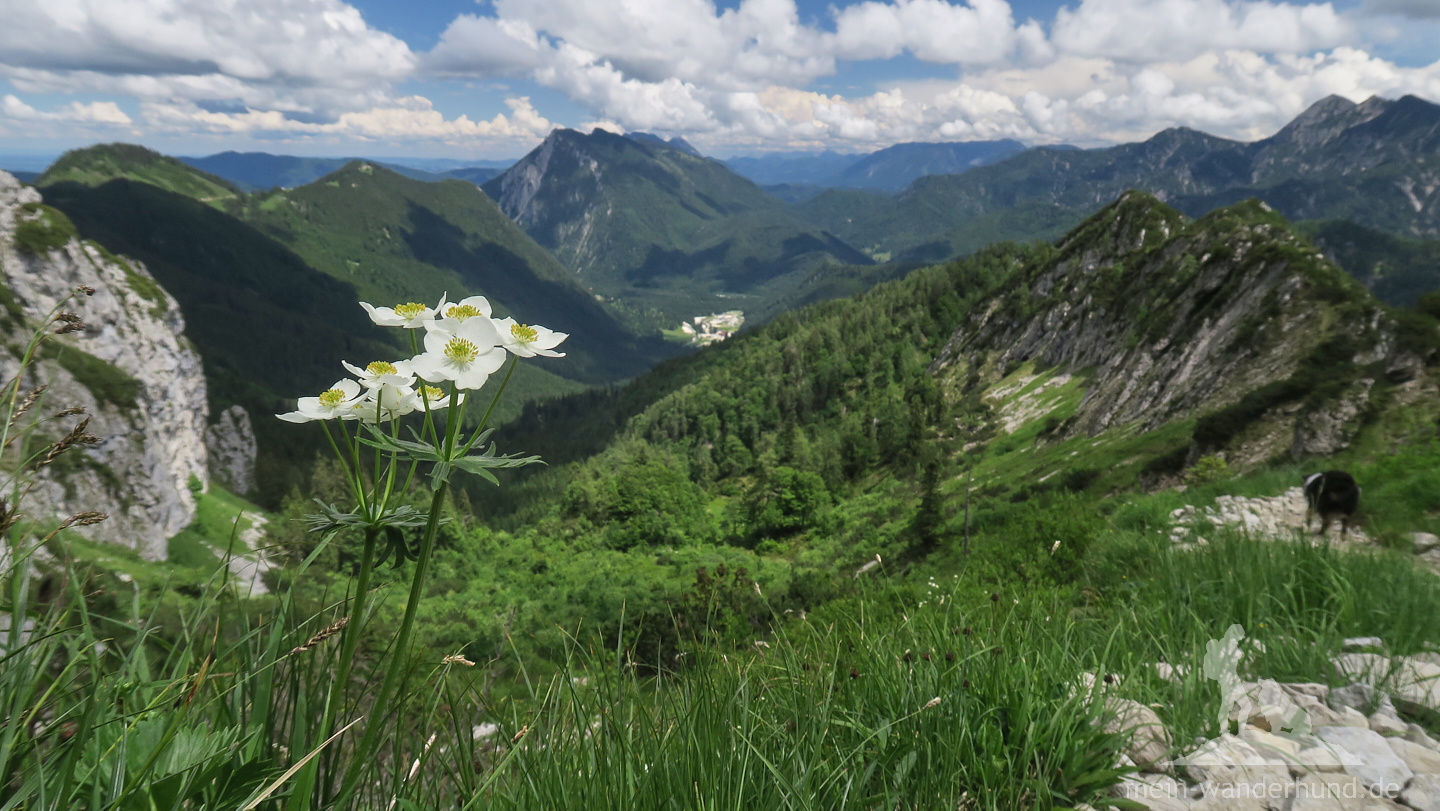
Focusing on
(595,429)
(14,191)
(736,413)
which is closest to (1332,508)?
(736,413)

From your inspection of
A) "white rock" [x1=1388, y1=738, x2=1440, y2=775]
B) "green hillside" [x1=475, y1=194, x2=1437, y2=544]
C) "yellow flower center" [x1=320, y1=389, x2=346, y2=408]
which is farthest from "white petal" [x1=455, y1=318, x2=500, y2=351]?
"green hillside" [x1=475, y1=194, x2=1437, y2=544]

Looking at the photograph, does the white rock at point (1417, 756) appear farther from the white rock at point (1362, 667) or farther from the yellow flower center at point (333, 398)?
the yellow flower center at point (333, 398)

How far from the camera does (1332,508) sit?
8266mm

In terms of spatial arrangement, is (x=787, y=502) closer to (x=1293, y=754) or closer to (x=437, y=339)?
(x=1293, y=754)

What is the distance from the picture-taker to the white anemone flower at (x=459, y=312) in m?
1.88

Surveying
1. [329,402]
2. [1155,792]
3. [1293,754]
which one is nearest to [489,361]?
[329,402]

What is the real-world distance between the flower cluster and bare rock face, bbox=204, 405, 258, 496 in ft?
525

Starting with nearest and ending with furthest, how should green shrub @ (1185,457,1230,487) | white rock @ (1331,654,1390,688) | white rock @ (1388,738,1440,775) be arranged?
white rock @ (1388,738,1440,775), white rock @ (1331,654,1390,688), green shrub @ (1185,457,1230,487)

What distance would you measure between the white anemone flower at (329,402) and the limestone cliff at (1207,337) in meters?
25.0

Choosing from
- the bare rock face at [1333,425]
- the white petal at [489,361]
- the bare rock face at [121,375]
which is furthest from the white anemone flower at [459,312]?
the bare rock face at [121,375]

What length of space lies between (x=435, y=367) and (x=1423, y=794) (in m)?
3.95

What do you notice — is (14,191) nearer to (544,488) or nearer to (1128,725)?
(544,488)

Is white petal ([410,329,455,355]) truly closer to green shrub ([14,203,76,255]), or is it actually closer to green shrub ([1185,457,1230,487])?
green shrub ([1185,457,1230,487])

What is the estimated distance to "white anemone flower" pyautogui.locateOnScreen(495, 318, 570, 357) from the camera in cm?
191
